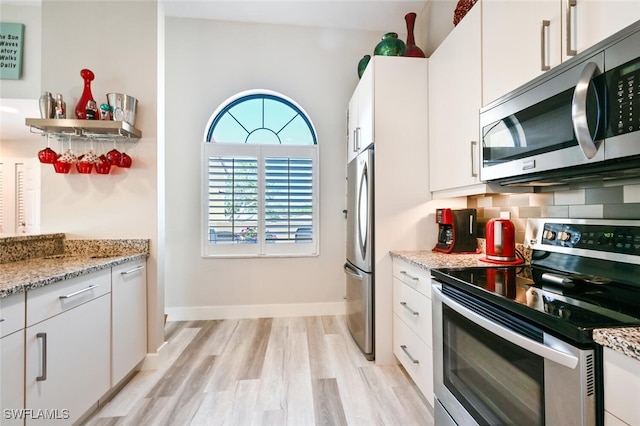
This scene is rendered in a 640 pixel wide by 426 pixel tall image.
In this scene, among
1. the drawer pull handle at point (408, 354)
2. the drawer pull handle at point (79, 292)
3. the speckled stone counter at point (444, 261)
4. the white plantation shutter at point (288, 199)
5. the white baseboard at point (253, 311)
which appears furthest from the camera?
the white plantation shutter at point (288, 199)

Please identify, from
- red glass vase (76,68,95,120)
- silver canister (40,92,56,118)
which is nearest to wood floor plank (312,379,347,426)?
red glass vase (76,68,95,120)

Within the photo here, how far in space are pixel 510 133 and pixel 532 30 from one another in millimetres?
432

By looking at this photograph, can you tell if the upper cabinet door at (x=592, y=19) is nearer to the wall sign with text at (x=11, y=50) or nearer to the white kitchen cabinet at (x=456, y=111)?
the white kitchen cabinet at (x=456, y=111)

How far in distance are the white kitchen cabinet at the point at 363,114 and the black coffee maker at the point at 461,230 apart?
0.82 metres

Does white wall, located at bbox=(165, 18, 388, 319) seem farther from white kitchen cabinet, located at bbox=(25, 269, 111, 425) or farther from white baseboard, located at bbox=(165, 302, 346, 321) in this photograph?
white kitchen cabinet, located at bbox=(25, 269, 111, 425)

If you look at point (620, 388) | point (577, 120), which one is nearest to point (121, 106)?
point (577, 120)

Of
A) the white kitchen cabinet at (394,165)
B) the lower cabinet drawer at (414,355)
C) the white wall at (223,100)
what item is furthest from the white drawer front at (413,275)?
the white wall at (223,100)

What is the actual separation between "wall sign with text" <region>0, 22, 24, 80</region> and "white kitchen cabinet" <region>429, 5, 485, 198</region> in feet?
11.4

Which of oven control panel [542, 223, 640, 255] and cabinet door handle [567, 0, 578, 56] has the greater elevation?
cabinet door handle [567, 0, 578, 56]

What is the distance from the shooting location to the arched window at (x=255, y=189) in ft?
10.2

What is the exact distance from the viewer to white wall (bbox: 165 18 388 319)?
304cm

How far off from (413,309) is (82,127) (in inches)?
99.0

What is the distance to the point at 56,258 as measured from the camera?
6.07ft

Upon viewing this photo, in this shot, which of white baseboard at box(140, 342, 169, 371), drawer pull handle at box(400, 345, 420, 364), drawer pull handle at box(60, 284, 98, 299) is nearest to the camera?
drawer pull handle at box(60, 284, 98, 299)
